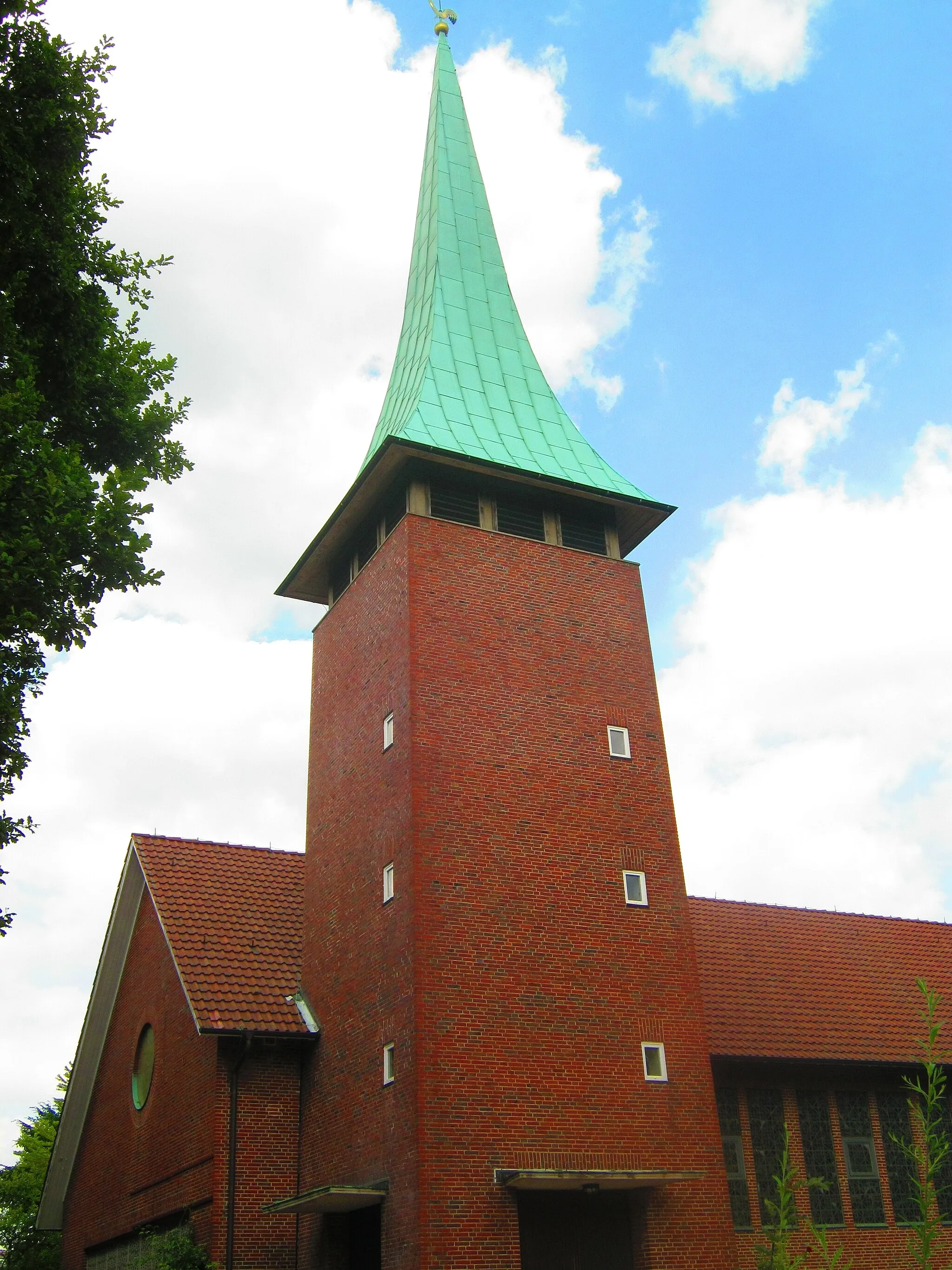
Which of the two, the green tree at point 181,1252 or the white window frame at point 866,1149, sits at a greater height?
the white window frame at point 866,1149

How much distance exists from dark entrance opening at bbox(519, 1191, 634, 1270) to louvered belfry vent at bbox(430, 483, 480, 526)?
9.39 meters

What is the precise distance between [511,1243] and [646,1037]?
10.4ft

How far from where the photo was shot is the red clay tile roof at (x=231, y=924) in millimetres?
17719

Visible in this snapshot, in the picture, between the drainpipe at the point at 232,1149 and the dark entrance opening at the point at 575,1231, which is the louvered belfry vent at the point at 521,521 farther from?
the dark entrance opening at the point at 575,1231

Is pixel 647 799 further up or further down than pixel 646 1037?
further up

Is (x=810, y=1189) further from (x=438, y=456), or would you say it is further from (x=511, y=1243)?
(x=438, y=456)

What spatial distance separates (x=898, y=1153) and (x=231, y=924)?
11220 millimetres

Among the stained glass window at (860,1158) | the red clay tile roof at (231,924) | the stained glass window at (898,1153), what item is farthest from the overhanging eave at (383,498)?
the stained glass window at (898,1153)

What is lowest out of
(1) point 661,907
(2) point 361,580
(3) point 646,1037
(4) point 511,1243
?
(4) point 511,1243

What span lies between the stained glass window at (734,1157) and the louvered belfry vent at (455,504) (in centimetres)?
939

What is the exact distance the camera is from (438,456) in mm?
18266

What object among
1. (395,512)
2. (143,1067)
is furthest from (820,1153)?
(395,512)

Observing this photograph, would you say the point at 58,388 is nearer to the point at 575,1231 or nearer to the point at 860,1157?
the point at 575,1231

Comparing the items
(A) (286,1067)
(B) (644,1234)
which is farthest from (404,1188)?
(A) (286,1067)
